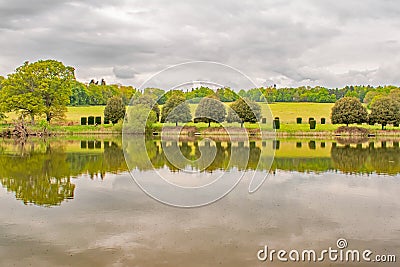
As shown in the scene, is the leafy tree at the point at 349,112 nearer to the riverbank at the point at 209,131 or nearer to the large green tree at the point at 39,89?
the riverbank at the point at 209,131

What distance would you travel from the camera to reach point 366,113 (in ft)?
171

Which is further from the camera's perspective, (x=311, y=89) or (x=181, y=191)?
(x=311, y=89)

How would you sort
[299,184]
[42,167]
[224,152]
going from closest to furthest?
[299,184] < [42,167] < [224,152]

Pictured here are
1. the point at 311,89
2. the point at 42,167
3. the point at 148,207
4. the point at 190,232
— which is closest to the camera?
the point at 190,232

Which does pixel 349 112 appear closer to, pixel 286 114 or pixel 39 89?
pixel 286 114

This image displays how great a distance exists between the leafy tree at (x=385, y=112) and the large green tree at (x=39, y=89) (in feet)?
129

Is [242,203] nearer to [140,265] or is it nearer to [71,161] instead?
[140,265]

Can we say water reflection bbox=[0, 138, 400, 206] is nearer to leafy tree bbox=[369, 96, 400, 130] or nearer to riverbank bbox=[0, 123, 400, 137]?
riverbank bbox=[0, 123, 400, 137]

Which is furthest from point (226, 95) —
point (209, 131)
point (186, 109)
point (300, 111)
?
point (300, 111)

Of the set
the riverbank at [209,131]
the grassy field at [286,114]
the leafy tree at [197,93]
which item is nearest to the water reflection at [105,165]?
the leafy tree at [197,93]

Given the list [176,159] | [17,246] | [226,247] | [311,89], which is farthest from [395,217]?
[311,89]

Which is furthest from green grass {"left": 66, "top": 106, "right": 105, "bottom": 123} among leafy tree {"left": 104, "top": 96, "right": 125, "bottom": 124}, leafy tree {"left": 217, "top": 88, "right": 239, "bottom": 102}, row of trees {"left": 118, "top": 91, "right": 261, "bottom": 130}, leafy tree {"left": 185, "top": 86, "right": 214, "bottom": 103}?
leafy tree {"left": 185, "top": 86, "right": 214, "bottom": 103}

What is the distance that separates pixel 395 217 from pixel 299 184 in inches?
206

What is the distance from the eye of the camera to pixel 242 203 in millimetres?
13188
